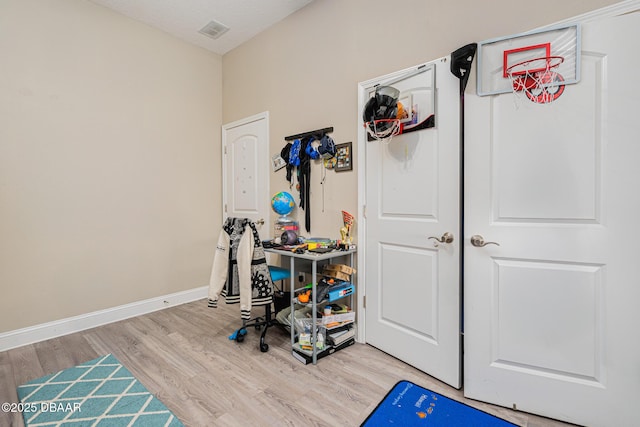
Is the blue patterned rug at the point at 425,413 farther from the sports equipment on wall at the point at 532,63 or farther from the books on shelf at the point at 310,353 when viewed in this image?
the sports equipment on wall at the point at 532,63

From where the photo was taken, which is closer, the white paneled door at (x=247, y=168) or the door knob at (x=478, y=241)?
the door knob at (x=478, y=241)

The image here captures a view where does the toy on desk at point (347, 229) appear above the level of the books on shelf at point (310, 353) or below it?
above

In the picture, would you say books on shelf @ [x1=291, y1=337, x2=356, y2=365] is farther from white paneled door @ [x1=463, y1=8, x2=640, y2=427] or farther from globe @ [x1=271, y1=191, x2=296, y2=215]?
globe @ [x1=271, y1=191, x2=296, y2=215]

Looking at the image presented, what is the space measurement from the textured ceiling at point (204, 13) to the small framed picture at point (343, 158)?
1.55 m

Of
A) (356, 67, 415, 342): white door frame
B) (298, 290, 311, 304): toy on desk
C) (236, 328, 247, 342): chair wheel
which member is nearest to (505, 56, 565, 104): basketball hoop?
(356, 67, 415, 342): white door frame

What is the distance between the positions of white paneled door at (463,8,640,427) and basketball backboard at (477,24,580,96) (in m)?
0.05

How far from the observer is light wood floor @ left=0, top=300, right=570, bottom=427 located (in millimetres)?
1671

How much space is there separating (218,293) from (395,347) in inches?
58.2

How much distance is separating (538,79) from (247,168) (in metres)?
2.95

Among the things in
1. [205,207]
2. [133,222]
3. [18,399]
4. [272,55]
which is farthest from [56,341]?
[272,55]

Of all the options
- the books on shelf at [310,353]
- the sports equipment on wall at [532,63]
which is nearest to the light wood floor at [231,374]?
the books on shelf at [310,353]

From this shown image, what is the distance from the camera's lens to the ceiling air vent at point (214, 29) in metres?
3.23

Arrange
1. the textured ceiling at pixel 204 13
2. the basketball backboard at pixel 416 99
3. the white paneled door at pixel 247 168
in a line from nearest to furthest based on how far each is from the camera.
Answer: the basketball backboard at pixel 416 99, the textured ceiling at pixel 204 13, the white paneled door at pixel 247 168

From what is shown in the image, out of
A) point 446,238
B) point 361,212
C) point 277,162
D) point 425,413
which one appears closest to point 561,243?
point 446,238
